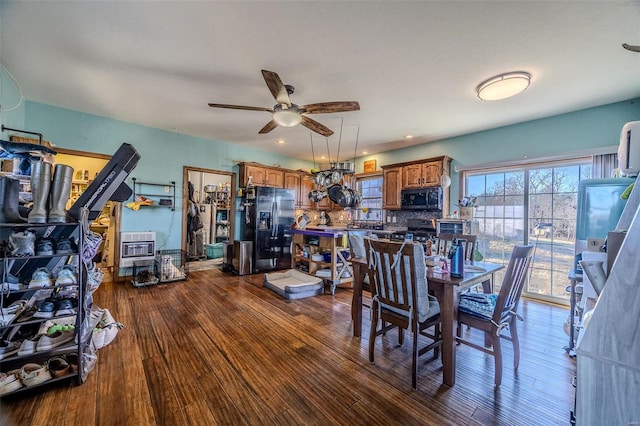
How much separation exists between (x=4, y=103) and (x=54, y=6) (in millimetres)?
1884

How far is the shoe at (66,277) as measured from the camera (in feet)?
5.50

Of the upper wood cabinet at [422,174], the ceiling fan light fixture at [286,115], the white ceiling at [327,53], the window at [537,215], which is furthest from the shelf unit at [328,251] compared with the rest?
the window at [537,215]

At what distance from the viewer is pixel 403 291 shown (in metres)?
1.92

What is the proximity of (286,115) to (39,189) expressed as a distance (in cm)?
211

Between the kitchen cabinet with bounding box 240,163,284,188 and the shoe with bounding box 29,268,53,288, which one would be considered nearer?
the shoe with bounding box 29,268,53,288

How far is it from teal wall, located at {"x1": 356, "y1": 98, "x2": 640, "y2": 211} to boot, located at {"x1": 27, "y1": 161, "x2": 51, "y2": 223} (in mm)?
5416

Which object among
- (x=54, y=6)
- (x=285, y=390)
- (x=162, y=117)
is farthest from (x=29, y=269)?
(x=162, y=117)

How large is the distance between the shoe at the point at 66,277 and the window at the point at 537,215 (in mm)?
5420

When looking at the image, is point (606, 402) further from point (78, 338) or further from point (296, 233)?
point (296, 233)

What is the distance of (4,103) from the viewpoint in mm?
2834

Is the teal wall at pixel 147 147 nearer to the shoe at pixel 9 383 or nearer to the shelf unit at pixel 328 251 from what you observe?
the shelf unit at pixel 328 251

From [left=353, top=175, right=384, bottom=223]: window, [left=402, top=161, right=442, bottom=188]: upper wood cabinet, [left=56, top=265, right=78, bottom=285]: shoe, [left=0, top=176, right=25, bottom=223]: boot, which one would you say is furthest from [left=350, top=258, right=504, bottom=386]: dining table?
[left=353, top=175, right=384, bottom=223]: window

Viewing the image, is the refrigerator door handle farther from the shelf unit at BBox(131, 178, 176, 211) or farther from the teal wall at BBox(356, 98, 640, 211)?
the teal wall at BBox(356, 98, 640, 211)

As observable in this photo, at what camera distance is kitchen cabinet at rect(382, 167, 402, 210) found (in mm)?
5340
